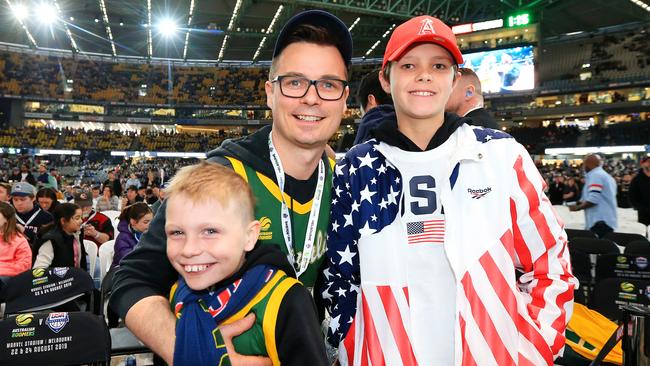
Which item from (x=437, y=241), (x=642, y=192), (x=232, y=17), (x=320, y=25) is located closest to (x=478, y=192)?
(x=437, y=241)

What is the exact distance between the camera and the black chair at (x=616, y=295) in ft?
11.0

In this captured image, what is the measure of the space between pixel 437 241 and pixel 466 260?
12 centimetres

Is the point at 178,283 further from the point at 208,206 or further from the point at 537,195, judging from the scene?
the point at 537,195

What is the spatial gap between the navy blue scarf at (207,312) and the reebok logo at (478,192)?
721 millimetres

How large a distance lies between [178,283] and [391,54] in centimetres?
114

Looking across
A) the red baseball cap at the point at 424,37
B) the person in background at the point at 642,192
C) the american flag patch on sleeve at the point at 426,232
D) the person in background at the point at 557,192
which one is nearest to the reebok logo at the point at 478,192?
the american flag patch on sleeve at the point at 426,232

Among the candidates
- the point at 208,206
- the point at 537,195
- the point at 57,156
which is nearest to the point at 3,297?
the point at 208,206

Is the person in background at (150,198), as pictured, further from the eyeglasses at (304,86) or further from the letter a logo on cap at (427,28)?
the letter a logo on cap at (427,28)

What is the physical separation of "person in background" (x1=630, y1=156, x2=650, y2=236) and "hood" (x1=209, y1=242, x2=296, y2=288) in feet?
24.5

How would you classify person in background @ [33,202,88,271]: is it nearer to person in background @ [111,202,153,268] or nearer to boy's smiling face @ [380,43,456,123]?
person in background @ [111,202,153,268]

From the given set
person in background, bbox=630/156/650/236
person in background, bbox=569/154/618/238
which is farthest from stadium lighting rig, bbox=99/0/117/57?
person in background, bbox=630/156/650/236

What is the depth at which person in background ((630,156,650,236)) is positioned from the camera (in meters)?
7.00

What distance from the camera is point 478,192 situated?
1.54 metres

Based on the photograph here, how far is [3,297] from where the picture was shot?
10.4 feet
